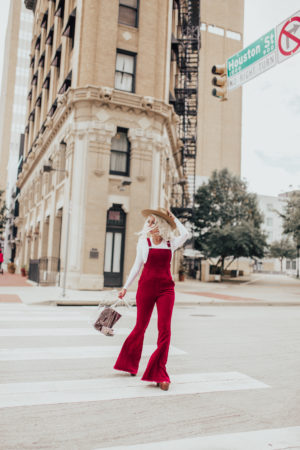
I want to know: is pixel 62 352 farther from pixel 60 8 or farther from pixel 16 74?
pixel 16 74

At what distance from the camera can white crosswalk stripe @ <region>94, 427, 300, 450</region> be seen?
3.13m

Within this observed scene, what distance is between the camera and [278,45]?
9.59 m

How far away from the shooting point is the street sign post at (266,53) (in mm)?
9203

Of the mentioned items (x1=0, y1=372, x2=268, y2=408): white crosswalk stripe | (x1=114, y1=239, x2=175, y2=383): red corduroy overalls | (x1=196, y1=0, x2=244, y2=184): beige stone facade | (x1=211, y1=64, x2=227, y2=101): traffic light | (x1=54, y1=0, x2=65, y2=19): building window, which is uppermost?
(x1=196, y1=0, x2=244, y2=184): beige stone facade

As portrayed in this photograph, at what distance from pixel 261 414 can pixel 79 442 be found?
67.0 inches

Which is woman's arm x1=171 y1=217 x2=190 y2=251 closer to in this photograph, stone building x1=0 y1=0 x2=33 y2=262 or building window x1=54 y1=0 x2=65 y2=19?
building window x1=54 y1=0 x2=65 y2=19

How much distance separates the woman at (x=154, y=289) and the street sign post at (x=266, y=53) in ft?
20.4

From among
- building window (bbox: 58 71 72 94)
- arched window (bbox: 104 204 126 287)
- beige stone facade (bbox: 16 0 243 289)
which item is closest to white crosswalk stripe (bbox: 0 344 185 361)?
beige stone facade (bbox: 16 0 243 289)

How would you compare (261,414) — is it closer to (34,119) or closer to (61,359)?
(61,359)

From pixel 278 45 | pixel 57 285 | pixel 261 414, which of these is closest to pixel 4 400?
pixel 261 414

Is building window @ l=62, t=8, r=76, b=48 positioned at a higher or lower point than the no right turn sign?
higher

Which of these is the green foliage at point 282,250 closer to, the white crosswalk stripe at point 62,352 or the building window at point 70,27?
the building window at point 70,27

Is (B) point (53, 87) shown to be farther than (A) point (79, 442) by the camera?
Yes

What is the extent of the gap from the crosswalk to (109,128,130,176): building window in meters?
14.2
